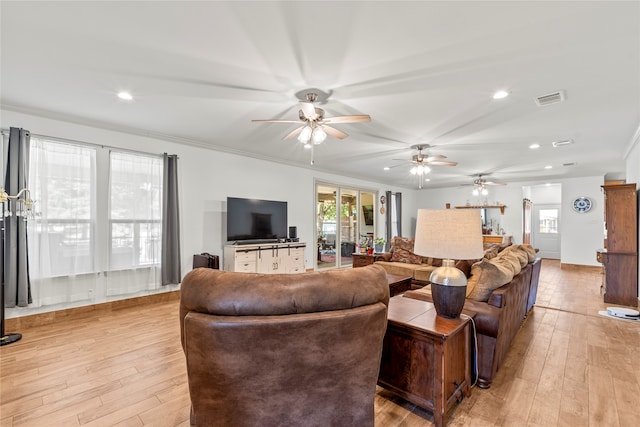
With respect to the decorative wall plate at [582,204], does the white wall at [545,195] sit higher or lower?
higher

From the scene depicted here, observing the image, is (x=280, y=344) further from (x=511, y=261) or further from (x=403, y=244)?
(x=403, y=244)

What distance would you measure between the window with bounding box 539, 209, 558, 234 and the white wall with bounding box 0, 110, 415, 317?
28.1 ft

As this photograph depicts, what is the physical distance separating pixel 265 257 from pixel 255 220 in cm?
71

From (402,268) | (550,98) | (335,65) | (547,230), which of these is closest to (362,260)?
(402,268)

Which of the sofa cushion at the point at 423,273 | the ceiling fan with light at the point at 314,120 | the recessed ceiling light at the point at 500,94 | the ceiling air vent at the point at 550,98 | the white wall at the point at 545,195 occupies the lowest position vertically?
the sofa cushion at the point at 423,273

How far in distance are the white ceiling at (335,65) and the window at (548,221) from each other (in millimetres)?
6616

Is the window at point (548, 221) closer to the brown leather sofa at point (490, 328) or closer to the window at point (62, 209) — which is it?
the brown leather sofa at point (490, 328)

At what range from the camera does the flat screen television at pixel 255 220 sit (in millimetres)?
4977

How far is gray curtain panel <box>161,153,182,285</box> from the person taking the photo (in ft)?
14.2

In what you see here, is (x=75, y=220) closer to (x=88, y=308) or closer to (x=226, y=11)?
(x=88, y=308)

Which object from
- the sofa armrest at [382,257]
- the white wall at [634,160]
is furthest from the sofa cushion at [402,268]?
the white wall at [634,160]

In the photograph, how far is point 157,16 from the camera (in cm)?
185

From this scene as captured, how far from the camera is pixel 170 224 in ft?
14.3

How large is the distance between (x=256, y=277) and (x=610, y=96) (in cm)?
390
